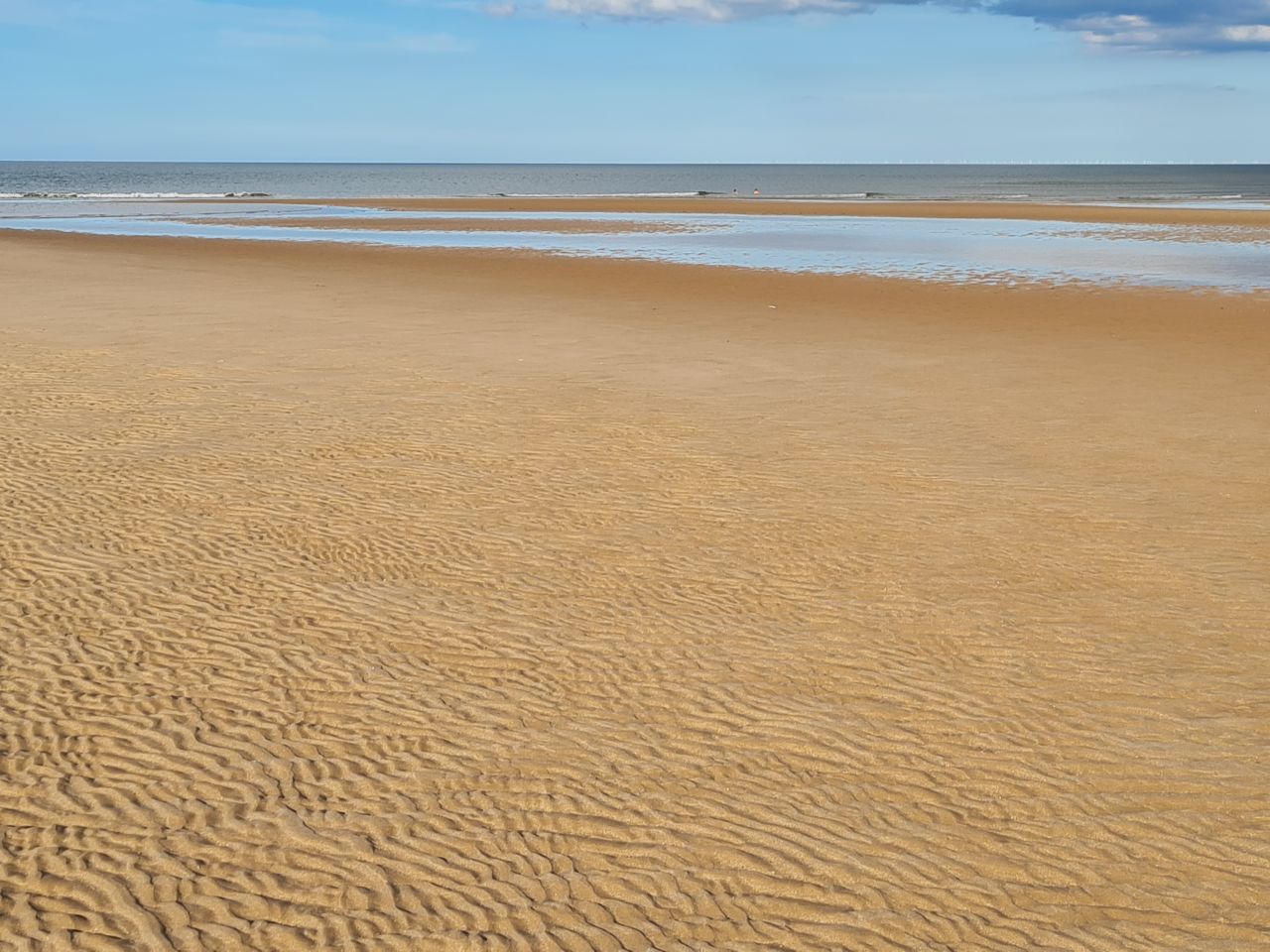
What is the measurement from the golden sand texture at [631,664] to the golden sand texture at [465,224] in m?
32.5

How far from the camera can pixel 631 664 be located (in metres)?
7.12

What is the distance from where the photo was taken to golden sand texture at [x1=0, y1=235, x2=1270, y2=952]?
4.99m

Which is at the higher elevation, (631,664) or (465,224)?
(465,224)

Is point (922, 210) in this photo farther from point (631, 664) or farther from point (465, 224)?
point (631, 664)

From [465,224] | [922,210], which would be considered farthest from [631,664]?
[922,210]

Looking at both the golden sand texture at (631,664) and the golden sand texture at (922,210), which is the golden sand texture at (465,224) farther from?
the golden sand texture at (631,664)

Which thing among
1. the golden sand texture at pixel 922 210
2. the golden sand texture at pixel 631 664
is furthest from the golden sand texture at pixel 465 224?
the golden sand texture at pixel 631 664

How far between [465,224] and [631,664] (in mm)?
45409

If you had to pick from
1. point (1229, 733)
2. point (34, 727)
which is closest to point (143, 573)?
point (34, 727)

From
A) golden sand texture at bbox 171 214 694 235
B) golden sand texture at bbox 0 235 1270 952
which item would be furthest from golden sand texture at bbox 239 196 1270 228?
golden sand texture at bbox 0 235 1270 952

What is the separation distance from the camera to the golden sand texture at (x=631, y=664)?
4988 mm

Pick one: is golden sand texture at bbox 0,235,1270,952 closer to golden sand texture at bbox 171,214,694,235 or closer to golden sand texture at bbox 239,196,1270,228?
golden sand texture at bbox 171,214,694,235

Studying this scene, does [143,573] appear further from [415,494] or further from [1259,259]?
[1259,259]

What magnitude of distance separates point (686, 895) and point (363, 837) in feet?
4.87
